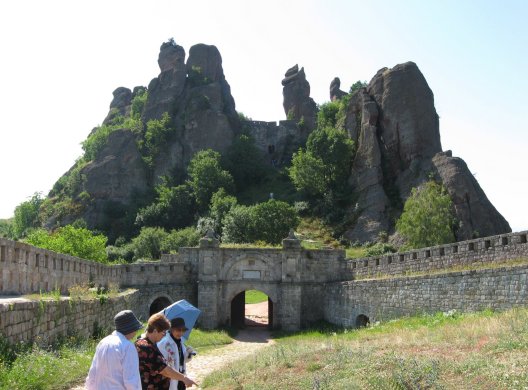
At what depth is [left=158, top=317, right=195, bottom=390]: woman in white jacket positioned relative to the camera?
7289 millimetres

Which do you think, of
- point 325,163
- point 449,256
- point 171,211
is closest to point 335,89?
point 325,163

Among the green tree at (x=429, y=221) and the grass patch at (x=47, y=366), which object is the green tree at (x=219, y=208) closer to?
the green tree at (x=429, y=221)

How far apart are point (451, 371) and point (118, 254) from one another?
154 feet

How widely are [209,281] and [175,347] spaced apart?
22.0 metres

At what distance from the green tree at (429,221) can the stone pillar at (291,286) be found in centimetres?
1095

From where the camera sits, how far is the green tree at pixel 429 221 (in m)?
36.3

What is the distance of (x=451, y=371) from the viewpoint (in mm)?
8906

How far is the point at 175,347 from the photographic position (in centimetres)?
739

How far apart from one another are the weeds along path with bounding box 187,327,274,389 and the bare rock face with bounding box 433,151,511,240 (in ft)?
55.4

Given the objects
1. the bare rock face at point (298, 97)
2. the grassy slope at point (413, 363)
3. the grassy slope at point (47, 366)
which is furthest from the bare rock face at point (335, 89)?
the grassy slope at point (47, 366)

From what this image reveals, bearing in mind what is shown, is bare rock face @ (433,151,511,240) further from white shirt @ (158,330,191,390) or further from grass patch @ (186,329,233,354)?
white shirt @ (158,330,191,390)

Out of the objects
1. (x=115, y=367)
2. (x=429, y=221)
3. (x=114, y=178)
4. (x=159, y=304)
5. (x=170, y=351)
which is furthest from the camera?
(x=114, y=178)

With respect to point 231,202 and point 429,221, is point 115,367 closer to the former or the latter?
point 429,221

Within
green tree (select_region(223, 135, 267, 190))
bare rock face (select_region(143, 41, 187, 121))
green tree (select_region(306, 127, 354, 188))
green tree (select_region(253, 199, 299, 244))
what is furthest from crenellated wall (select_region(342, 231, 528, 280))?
bare rock face (select_region(143, 41, 187, 121))
